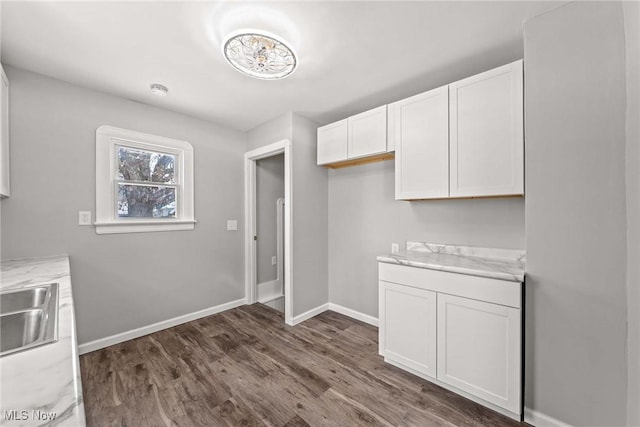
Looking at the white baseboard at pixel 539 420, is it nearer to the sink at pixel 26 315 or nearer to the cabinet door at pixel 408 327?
the cabinet door at pixel 408 327

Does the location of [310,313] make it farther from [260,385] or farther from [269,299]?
[260,385]

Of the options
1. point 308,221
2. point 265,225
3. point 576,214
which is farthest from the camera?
point 265,225

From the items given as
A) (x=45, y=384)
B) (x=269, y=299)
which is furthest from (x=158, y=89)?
(x=269, y=299)

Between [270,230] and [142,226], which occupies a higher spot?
[142,226]

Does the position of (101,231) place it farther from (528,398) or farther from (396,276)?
(528,398)

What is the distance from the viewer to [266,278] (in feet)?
12.8

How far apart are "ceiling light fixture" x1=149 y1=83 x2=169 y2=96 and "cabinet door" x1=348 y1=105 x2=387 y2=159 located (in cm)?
182

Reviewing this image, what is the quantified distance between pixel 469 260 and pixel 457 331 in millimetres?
581

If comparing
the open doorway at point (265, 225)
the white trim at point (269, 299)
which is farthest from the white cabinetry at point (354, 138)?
the white trim at point (269, 299)

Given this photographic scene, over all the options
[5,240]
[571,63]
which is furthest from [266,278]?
[571,63]

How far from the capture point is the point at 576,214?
56.8 inches

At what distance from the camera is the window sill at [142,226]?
95.2 inches

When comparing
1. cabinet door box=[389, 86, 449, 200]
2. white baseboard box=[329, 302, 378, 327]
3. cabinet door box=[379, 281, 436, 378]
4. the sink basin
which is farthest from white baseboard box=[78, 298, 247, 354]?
cabinet door box=[389, 86, 449, 200]

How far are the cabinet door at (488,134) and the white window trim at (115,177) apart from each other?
2.79m
